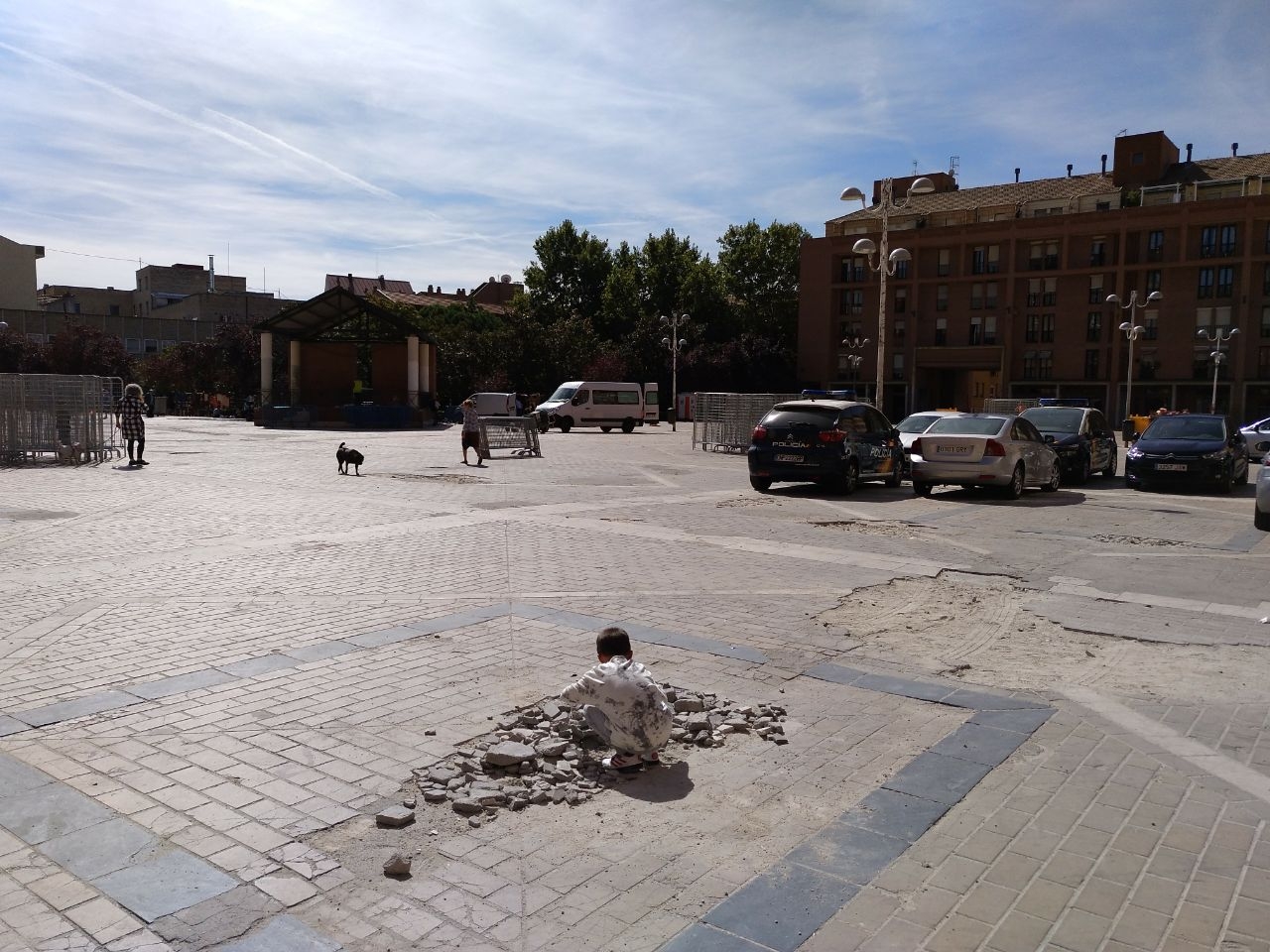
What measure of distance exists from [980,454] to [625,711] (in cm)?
1282

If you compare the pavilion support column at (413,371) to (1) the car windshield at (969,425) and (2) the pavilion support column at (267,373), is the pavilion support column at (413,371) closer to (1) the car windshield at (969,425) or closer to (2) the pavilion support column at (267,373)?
(2) the pavilion support column at (267,373)

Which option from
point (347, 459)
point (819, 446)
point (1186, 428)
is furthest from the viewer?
point (347, 459)

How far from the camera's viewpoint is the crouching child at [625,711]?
14.3ft

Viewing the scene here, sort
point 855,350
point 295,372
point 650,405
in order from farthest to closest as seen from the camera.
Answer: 1. point 855,350
2. point 650,405
3. point 295,372

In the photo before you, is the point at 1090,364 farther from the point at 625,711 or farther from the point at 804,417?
the point at 625,711

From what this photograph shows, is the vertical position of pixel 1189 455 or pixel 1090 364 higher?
pixel 1090 364

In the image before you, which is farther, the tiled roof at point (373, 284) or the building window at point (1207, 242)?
the tiled roof at point (373, 284)

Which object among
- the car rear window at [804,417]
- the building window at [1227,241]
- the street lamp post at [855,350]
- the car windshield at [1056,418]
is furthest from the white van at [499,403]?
the building window at [1227,241]

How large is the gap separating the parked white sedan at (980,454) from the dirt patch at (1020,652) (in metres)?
7.86

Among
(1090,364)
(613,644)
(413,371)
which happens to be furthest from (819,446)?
(1090,364)

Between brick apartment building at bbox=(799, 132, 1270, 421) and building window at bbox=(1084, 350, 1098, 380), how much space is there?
0.24 ft

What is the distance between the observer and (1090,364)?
67375mm

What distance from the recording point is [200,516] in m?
12.7

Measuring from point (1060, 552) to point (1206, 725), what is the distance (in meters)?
6.00
